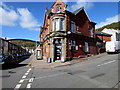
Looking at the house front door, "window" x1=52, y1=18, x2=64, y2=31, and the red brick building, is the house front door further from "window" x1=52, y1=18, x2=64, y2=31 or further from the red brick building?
the red brick building

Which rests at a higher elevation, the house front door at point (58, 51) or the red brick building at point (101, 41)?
the red brick building at point (101, 41)

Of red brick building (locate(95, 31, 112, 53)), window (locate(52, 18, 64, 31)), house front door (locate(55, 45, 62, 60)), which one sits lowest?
house front door (locate(55, 45, 62, 60))

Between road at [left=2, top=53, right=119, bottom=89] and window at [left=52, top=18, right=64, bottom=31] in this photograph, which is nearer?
road at [left=2, top=53, right=119, bottom=89]

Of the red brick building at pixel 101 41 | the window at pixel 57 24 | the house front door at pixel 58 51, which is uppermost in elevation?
the window at pixel 57 24

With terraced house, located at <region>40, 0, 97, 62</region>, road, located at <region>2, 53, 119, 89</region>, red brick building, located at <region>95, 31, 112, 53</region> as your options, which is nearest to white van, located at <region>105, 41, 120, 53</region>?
red brick building, located at <region>95, 31, 112, 53</region>

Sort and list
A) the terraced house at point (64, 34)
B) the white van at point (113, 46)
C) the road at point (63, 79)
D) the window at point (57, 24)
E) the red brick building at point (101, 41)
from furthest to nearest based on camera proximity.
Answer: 1. the red brick building at point (101, 41)
2. the white van at point (113, 46)
3. the window at point (57, 24)
4. the terraced house at point (64, 34)
5. the road at point (63, 79)

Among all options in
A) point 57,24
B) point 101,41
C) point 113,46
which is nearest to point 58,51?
point 57,24

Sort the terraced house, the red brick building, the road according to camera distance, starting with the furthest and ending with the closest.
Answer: the red brick building → the terraced house → the road

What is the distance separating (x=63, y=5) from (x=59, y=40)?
681 cm

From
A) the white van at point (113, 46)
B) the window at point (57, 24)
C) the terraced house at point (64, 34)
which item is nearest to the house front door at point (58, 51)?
the terraced house at point (64, 34)

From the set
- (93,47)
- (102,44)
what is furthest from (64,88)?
(102,44)

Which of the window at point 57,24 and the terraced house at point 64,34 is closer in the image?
the terraced house at point 64,34

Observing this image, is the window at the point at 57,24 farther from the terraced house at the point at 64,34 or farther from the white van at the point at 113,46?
the white van at the point at 113,46

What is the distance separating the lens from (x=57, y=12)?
66.9ft
